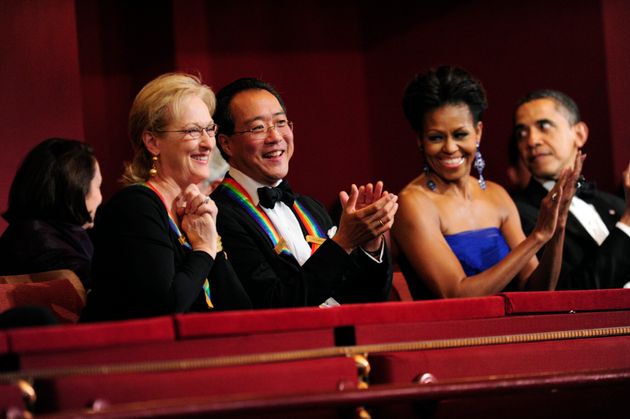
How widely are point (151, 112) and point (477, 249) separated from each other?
119 cm

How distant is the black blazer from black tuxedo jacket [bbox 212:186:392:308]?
0.44 ft

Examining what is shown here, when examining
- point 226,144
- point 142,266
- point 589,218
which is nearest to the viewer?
point 142,266

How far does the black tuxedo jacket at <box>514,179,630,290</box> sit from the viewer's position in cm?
317

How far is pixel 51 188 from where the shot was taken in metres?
3.24

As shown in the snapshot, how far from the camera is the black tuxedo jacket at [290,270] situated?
96.5 inches

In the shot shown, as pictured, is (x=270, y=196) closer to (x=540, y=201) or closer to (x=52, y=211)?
(x=52, y=211)

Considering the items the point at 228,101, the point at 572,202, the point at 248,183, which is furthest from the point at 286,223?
the point at 572,202

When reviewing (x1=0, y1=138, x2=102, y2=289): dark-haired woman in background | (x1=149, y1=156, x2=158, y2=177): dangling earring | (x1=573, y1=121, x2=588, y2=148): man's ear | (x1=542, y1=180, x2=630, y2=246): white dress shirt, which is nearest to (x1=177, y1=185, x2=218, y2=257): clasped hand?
(x1=149, y1=156, x2=158, y2=177): dangling earring

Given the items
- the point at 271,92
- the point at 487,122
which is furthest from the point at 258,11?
the point at 271,92

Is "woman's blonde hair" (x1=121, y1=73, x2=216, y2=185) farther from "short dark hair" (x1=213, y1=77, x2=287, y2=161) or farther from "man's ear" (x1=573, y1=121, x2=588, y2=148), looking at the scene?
"man's ear" (x1=573, y1=121, x2=588, y2=148)

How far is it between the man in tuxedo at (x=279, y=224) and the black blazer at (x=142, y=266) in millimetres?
177

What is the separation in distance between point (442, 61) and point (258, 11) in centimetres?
104

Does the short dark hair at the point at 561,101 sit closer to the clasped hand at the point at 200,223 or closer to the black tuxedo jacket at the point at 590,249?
the black tuxedo jacket at the point at 590,249

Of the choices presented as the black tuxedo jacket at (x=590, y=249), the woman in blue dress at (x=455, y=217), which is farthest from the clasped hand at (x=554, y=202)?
the black tuxedo jacket at (x=590, y=249)
